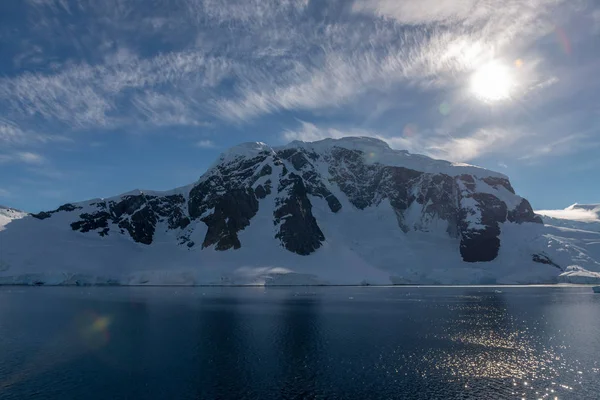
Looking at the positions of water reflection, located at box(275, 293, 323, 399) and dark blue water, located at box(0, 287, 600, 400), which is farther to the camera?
water reflection, located at box(275, 293, 323, 399)

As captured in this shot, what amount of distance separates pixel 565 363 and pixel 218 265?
159m

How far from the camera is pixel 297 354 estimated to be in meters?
52.3

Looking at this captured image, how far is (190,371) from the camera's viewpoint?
44812 millimetres

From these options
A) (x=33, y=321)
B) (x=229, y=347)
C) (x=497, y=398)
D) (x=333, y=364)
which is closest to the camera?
(x=497, y=398)

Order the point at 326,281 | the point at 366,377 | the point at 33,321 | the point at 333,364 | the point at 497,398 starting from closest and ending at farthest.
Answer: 1. the point at 497,398
2. the point at 366,377
3. the point at 333,364
4. the point at 33,321
5. the point at 326,281

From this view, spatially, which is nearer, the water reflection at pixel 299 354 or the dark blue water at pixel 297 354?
the dark blue water at pixel 297 354

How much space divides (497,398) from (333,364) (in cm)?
1681

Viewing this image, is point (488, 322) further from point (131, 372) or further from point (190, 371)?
point (131, 372)

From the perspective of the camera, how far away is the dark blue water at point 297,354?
39000mm

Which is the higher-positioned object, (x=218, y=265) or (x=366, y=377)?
(x=218, y=265)

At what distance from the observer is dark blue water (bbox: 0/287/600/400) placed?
39000mm

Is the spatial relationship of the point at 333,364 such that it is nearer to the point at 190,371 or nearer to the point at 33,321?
the point at 190,371

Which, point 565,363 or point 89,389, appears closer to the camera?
point 89,389

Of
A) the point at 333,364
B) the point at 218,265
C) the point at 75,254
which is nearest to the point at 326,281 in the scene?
the point at 218,265
